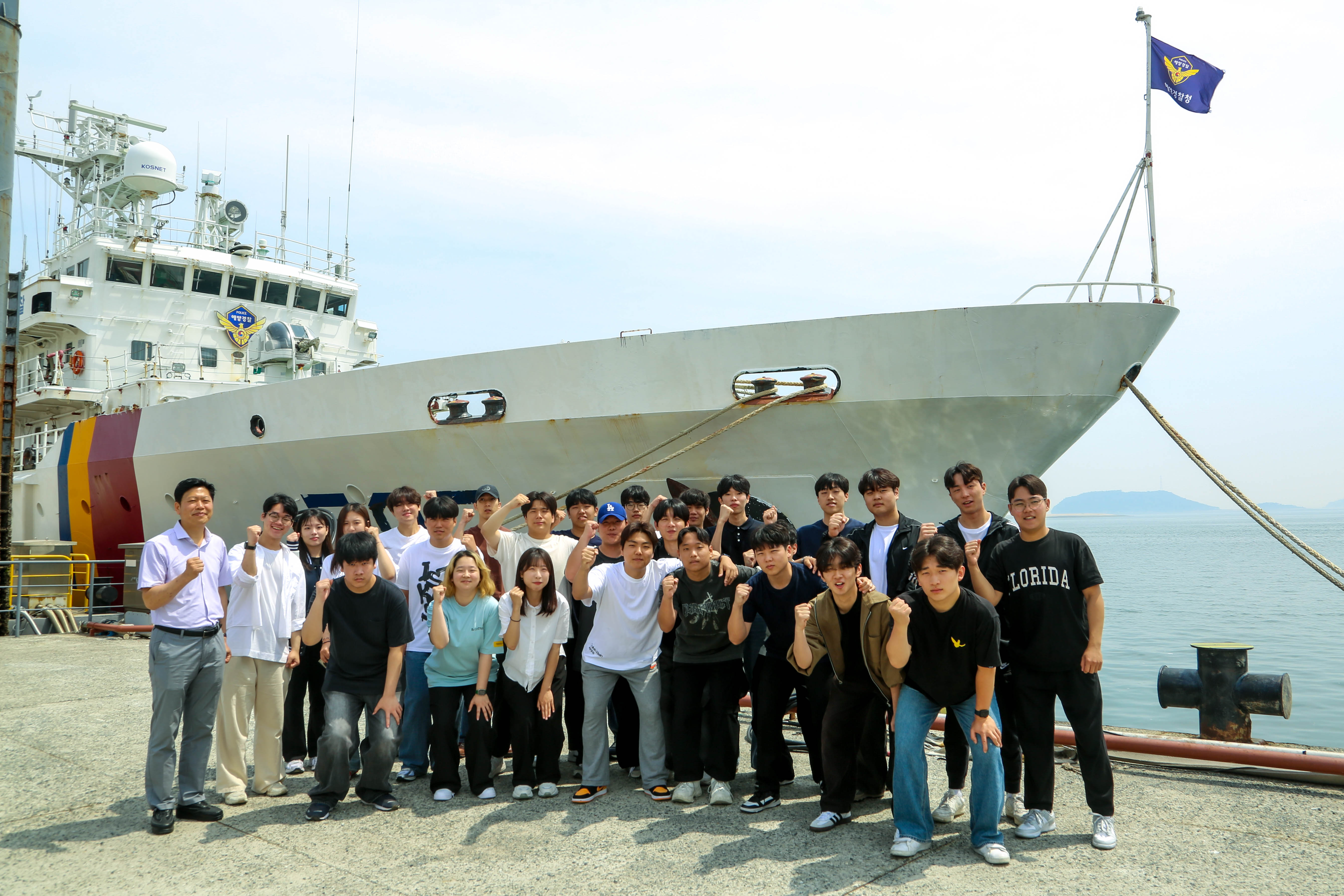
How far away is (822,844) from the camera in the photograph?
360cm

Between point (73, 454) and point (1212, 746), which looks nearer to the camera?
point (1212, 746)

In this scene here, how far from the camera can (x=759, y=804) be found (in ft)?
13.2

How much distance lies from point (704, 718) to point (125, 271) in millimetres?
14603

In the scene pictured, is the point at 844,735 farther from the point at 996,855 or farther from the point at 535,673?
the point at 535,673

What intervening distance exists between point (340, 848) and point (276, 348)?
39.3 ft

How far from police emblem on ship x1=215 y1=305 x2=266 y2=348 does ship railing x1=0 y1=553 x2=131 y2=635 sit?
162 inches

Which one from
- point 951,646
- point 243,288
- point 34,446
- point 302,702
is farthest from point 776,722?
point 34,446

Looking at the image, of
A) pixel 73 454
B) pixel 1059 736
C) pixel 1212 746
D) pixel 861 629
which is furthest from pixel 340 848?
pixel 73 454

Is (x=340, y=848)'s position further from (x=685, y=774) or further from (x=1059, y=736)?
(x=1059, y=736)

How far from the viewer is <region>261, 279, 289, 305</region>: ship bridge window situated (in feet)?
50.6

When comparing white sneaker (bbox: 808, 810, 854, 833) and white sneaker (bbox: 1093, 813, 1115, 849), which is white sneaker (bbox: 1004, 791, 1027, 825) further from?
white sneaker (bbox: 808, 810, 854, 833)

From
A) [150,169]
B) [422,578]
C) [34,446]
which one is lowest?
[422,578]

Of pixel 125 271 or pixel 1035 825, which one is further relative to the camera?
pixel 125 271

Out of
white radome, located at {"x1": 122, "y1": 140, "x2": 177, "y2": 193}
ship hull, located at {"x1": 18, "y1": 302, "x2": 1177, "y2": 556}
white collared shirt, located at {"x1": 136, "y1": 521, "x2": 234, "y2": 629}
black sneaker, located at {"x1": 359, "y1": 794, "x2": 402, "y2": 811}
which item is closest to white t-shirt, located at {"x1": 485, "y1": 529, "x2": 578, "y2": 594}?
black sneaker, located at {"x1": 359, "y1": 794, "x2": 402, "y2": 811}
